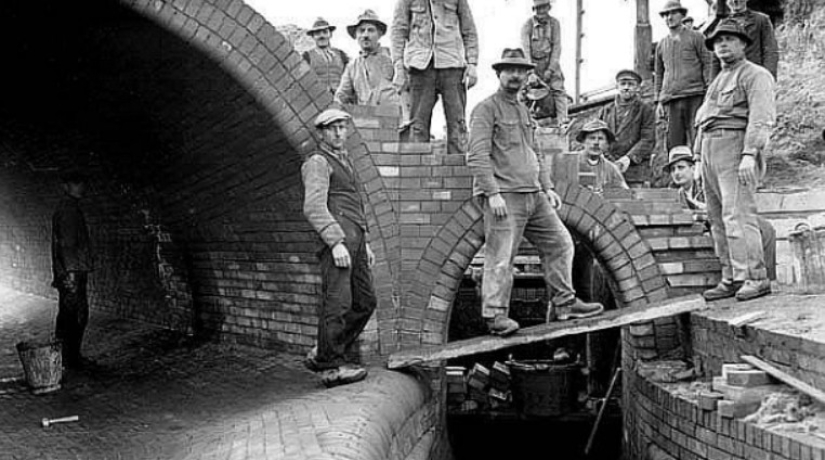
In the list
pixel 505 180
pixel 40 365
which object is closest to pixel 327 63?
pixel 505 180

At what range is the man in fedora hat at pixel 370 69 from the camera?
406 inches

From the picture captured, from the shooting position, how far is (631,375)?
8727 millimetres

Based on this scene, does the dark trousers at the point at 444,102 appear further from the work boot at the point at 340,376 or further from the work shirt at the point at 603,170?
the work boot at the point at 340,376

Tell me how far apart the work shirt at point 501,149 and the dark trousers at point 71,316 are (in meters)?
4.11

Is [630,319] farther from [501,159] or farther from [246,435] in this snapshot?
[246,435]

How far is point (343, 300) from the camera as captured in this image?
270 inches

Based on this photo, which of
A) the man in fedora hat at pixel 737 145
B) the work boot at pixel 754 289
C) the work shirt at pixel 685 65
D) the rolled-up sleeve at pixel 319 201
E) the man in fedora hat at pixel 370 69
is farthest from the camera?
the work shirt at pixel 685 65

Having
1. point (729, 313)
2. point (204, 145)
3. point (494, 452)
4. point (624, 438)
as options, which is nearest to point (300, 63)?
point (204, 145)

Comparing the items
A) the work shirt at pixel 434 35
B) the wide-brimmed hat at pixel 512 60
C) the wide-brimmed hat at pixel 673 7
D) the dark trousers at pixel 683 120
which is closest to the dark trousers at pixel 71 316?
the work shirt at pixel 434 35

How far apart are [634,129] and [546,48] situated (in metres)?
2.39

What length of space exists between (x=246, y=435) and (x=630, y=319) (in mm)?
3404

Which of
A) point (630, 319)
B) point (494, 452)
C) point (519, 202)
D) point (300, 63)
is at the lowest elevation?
point (494, 452)

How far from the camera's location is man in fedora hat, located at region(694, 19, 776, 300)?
7105mm

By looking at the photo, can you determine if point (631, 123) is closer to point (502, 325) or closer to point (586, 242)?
point (586, 242)
